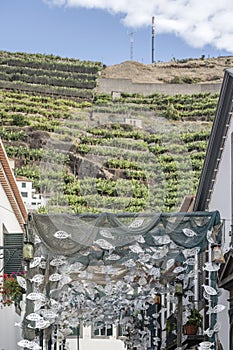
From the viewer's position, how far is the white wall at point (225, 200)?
16469 mm

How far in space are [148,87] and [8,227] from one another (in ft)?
306

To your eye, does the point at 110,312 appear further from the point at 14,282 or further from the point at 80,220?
the point at 80,220

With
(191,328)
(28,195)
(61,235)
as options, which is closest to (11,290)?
(61,235)

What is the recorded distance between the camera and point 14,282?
15016mm

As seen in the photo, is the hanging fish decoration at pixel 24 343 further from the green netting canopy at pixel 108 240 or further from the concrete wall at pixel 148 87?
the concrete wall at pixel 148 87

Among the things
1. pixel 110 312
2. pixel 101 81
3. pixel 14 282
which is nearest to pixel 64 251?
pixel 14 282

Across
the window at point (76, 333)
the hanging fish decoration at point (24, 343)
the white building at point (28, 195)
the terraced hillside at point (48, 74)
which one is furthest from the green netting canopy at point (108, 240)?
the terraced hillside at point (48, 74)

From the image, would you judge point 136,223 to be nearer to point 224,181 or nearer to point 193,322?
point 224,181

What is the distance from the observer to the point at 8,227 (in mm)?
19828

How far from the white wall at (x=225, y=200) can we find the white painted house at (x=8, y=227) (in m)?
4.02

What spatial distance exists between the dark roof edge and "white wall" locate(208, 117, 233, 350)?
28 centimetres

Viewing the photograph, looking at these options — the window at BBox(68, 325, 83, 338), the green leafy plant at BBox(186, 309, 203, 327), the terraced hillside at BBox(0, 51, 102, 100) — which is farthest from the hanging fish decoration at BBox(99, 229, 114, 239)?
the terraced hillside at BBox(0, 51, 102, 100)

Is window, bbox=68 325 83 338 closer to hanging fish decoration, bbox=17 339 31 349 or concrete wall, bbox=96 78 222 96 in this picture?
hanging fish decoration, bbox=17 339 31 349

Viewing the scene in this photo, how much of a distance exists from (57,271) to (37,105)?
8630cm
